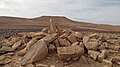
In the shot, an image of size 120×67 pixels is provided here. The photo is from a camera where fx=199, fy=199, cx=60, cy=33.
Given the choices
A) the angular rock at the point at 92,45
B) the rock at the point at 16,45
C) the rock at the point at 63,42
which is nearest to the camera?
the angular rock at the point at 92,45

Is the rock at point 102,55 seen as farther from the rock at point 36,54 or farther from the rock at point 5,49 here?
the rock at point 5,49

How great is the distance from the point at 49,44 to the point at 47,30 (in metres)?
2.07

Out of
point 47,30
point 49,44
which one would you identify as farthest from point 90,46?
point 47,30

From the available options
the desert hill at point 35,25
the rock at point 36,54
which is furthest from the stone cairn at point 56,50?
the desert hill at point 35,25

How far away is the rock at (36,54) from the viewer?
777 cm

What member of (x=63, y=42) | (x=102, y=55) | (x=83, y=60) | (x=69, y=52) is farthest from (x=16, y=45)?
(x=102, y=55)

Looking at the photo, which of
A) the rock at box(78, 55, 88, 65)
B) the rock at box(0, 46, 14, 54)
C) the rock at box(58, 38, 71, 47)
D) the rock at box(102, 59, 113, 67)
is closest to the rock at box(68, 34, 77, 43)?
the rock at box(58, 38, 71, 47)

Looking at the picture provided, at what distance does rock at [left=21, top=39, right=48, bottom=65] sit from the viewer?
777cm

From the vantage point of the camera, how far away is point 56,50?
8578 millimetres

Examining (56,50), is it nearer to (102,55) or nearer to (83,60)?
(83,60)

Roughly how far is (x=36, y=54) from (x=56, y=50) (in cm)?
108

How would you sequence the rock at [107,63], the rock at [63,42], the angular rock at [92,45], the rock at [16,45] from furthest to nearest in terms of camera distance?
the rock at [16,45], the rock at [63,42], the angular rock at [92,45], the rock at [107,63]

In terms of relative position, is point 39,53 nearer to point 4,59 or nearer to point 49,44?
point 49,44

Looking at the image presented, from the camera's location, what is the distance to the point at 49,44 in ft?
28.6
